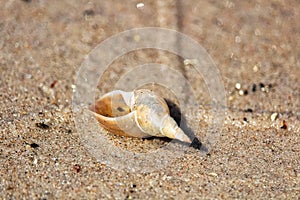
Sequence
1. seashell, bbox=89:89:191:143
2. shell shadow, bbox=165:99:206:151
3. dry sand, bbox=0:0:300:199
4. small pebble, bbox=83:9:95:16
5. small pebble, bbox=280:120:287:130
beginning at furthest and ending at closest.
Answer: small pebble, bbox=83:9:95:16 → small pebble, bbox=280:120:287:130 → shell shadow, bbox=165:99:206:151 → seashell, bbox=89:89:191:143 → dry sand, bbox=0:0:300:199

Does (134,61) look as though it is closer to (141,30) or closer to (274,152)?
(141,30)

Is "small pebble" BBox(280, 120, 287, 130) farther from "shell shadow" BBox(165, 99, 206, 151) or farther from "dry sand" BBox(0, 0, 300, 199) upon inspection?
"shell shadow" BBox(165, 99, 206, 151)

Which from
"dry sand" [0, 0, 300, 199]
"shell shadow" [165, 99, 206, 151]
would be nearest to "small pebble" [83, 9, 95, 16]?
"dry sand" [0, 0, 300, 199]

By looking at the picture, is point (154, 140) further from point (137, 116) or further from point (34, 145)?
point (34, 145)

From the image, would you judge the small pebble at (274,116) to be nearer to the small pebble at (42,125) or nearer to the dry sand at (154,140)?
the dry sand at (154,140)

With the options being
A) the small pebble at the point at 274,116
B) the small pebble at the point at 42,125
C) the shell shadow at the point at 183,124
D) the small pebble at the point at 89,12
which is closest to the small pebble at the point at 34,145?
the small pebble at the point at 42,125

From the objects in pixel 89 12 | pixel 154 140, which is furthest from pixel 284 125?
pixel 89 12

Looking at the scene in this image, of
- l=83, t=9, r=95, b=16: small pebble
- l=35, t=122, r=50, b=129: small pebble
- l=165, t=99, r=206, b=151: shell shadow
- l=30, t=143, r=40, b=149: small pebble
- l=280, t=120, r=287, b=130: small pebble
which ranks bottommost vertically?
l=30, t=143, r=40, b=149: small pebble
